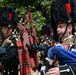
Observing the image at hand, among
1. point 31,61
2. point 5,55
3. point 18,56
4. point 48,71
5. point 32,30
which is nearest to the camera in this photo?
point 48,71

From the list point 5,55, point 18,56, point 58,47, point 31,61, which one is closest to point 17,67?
point 18,56

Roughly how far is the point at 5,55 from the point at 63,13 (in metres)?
2.56

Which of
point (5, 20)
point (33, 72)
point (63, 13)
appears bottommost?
point (33, 72)

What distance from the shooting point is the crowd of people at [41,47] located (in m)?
3.99

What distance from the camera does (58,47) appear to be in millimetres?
4043

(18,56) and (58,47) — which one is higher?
(58,47)

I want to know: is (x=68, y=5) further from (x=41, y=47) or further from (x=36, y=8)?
(x=36, y=8)

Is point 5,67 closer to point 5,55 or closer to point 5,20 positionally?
point 5,55

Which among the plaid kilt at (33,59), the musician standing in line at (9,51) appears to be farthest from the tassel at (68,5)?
the plaid kilt at (33,59)

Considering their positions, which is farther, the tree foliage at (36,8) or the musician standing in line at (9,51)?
the tree foliage at (36,8)

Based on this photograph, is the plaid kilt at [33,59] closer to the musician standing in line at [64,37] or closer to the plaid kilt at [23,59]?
the plaid kilt at [23,59]

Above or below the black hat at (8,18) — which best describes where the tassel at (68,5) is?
above

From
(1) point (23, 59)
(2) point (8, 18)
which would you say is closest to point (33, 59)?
(1) point (23, 59)

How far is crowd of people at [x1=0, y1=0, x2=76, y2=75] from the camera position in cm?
399
